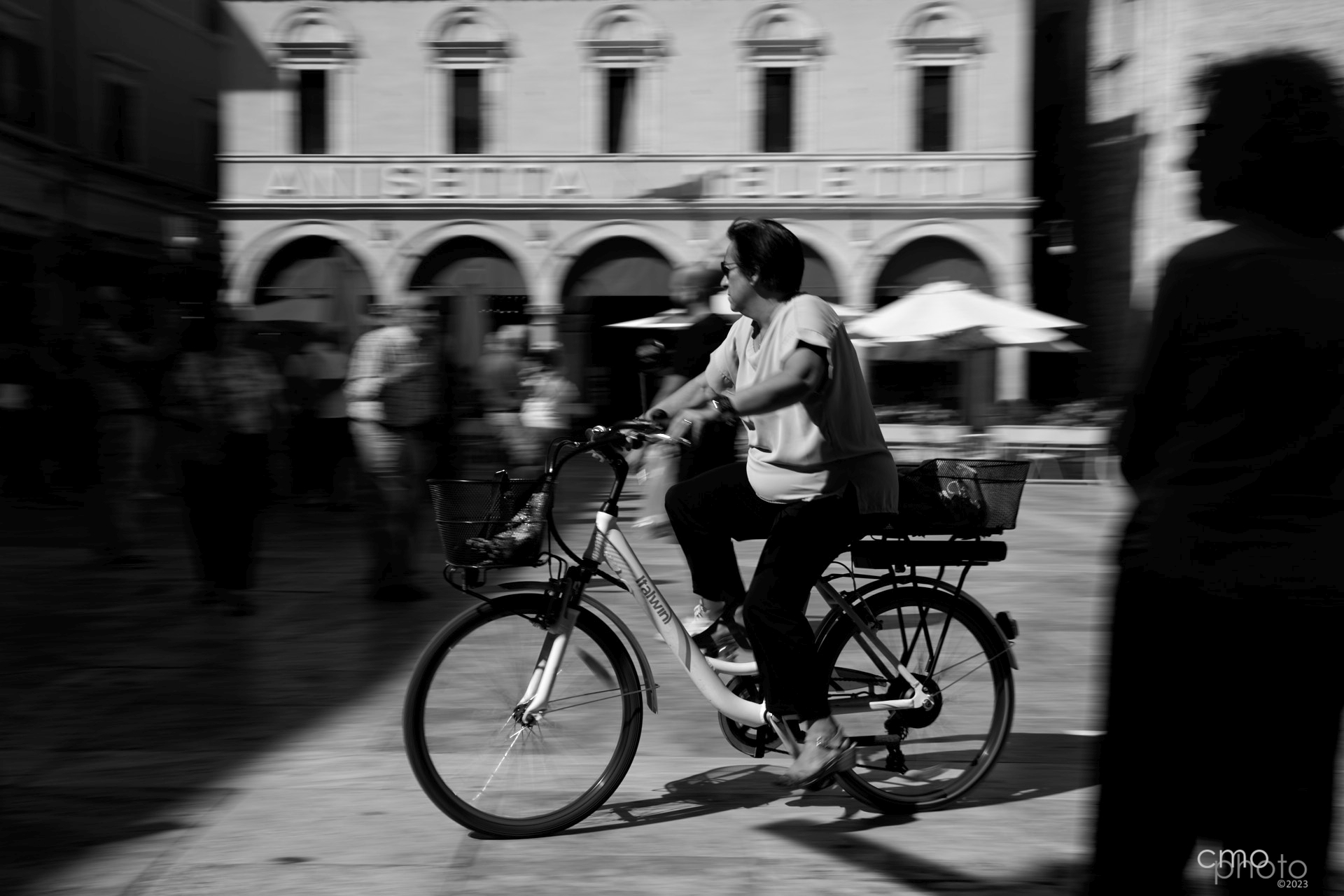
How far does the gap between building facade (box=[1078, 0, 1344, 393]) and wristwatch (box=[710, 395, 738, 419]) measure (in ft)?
51.3

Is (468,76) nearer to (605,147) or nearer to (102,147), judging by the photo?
(605,147)

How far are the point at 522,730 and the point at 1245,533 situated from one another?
2367 mm

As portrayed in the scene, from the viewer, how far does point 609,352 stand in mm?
27250

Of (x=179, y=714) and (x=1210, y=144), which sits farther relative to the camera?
(x=179, y=714)

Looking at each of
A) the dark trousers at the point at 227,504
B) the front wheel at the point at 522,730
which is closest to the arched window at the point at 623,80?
the dark trousers at the point at 227,504

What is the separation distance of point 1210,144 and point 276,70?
26.2m

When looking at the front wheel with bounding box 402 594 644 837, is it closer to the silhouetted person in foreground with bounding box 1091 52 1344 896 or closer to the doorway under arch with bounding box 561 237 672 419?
the silhouetted person in foreground with bounding box 1091 52 1344 896

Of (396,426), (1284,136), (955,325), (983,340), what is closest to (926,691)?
(1284,136)

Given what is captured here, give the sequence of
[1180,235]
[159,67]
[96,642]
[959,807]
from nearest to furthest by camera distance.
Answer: [959,807] < [96,642] < [1180,235] < [159,67]

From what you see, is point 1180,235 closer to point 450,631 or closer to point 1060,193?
point 1060,193

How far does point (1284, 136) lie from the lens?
229 cm

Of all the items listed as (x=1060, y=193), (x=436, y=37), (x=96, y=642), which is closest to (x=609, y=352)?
(x=436, y=37)

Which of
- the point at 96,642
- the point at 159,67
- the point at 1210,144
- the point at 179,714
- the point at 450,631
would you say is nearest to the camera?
the point at 1210,144

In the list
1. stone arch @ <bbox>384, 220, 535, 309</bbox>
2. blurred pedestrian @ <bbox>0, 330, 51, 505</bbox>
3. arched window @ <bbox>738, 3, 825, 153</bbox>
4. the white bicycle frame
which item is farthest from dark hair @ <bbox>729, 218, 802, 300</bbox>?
stone arch @ <bbox>384, 220, 535, 309</bbox>
